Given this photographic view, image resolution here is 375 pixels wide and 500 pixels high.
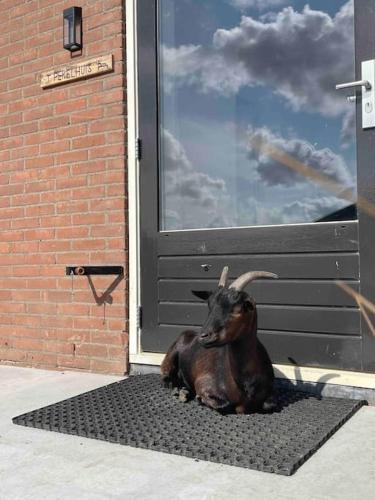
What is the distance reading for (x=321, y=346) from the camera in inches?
141

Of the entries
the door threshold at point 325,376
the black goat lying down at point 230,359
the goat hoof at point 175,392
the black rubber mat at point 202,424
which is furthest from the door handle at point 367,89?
the goat hoof at point 175,392

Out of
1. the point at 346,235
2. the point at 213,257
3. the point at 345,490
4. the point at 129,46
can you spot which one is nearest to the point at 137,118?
the point at 129,46

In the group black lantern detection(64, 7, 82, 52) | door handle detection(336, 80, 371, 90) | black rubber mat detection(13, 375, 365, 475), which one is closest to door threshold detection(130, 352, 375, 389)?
black rubber mat detection(13, 375, 365, 475)

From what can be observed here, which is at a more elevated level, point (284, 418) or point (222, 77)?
point (222, 77)

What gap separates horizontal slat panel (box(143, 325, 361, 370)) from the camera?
11.5 feet

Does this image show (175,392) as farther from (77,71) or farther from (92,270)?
(77,71)

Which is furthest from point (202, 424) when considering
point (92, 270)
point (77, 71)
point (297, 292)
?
point (77, 71)

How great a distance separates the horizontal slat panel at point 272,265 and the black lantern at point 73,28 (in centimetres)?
188

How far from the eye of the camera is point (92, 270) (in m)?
4.39

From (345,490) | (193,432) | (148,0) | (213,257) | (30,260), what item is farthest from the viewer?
(30,260)

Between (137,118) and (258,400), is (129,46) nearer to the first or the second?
(137,118)

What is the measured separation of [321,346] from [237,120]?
168 centimetres

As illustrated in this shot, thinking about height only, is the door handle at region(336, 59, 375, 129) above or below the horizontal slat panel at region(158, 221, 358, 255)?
above

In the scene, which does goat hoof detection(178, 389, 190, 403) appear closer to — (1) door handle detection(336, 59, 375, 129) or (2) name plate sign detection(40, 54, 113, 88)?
(1) door handle detection(336, 59, 375, 129)
